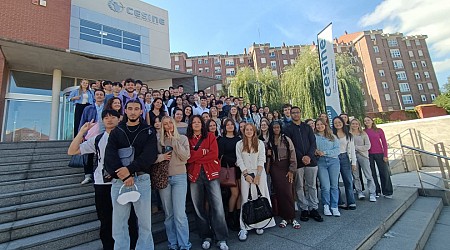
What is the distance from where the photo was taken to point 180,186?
2.74 metres

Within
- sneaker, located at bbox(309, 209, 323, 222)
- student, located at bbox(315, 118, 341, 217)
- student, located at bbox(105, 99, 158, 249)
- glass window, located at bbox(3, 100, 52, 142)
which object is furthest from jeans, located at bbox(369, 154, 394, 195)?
glass window, located at bbox(3, 100, 52, 142)

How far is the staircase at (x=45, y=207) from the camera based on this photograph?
2668mm

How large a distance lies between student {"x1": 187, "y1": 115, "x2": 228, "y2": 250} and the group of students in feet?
0.05

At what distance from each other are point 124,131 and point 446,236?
5409mm

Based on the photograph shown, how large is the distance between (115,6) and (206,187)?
1601 centimetres

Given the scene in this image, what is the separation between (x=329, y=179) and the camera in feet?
13.4

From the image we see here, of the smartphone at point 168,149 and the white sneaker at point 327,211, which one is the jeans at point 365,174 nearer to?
the white sneaker at point 327,211

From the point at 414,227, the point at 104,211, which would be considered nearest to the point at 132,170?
the point at 104,211

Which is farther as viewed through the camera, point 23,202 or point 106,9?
point 106,9

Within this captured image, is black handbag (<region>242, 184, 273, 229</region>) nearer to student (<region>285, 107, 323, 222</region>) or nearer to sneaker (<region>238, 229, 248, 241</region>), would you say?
sneaker (<region>238, 229, 248, 241</region>)

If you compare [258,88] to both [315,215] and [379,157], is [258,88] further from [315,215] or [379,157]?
[315,215]

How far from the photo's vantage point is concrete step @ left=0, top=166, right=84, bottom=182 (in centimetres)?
394

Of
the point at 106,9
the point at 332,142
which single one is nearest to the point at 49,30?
the point at 106,9

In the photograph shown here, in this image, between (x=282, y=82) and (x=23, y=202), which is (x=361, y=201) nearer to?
(x=23, y=202)
